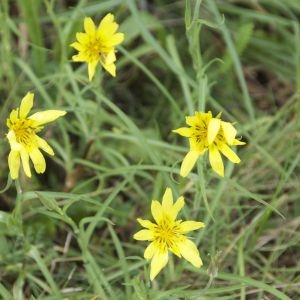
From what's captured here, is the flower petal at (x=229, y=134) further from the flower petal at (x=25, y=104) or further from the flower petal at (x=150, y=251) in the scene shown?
the flower petal at (x=25, y=104)

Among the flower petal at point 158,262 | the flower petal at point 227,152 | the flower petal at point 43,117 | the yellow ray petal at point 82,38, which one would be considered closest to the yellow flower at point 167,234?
the flower petal at point 158,262

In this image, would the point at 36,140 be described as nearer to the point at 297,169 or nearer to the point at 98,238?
the point at 98,238

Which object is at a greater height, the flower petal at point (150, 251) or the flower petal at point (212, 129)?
the flower petal at point (212, 129)

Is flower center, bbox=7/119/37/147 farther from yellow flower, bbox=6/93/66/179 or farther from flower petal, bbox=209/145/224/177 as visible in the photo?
flower petal, bbox=209/145/224/177

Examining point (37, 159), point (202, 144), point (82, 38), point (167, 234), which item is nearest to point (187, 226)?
point (167, 234)

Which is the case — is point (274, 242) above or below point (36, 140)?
below

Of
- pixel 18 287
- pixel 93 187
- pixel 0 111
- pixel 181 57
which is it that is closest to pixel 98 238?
pixel 93 187

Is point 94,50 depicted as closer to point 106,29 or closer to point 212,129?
point 106,29
